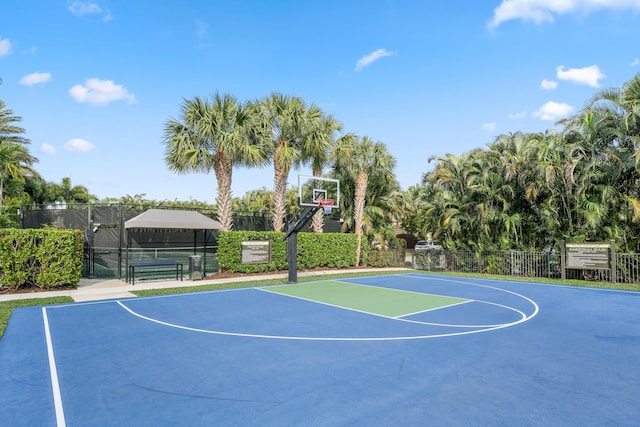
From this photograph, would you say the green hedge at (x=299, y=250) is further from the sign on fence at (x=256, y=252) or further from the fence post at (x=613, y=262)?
the fence post at (x=613, y=262)

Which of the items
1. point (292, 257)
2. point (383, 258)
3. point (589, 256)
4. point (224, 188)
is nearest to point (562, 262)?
point (589, 256)

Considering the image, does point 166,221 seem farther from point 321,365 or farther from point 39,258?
point 321,365

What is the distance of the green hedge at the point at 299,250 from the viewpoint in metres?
20.1

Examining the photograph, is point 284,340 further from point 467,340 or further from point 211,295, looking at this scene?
point 211,295

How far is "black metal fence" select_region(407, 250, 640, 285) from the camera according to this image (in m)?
18.3

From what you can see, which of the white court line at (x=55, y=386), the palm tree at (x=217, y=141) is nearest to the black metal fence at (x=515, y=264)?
the palm tree at (x=217, y=141)

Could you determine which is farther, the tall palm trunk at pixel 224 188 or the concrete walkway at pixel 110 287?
the tall palm trunk at pixel 224 188

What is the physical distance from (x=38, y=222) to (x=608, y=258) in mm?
26238

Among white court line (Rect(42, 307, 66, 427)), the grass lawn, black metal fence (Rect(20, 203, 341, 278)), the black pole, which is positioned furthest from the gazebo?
white court line (Rect(42, 307, 66, 427))

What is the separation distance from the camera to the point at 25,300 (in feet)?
42.8

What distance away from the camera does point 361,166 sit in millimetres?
26797

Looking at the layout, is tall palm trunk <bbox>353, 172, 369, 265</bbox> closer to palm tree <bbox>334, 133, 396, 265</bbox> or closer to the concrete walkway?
palm tree <bbox>334, 133, 396, 265</bbox>

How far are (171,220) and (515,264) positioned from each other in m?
17.7

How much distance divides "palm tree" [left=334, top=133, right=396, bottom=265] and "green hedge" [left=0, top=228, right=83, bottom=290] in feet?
51.1
